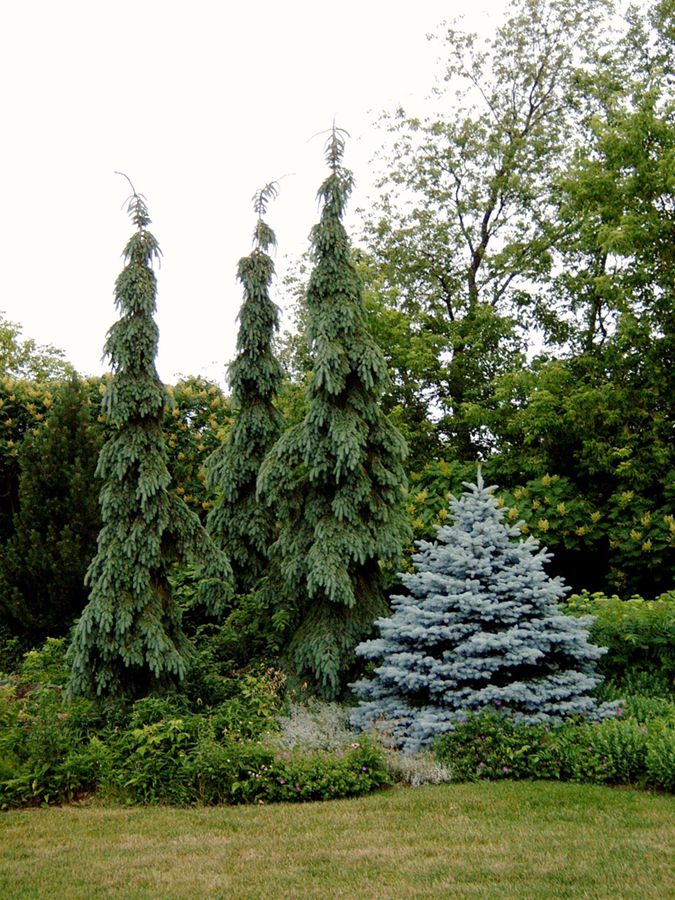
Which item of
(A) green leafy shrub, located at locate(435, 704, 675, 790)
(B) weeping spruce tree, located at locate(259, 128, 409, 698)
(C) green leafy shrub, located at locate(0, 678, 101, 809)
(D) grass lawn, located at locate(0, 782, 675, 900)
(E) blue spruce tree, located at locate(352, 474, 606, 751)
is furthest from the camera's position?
(B) weeping spruce tree, located at locate(259, 128, 409, 698)

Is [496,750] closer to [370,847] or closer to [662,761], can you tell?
[662,761]

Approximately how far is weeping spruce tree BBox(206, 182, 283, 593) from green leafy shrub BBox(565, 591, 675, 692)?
3.76 meters

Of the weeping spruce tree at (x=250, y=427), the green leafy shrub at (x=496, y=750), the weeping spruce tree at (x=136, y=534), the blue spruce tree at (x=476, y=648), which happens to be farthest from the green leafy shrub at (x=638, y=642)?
the weeping spruce tree at (x=250, y=427)

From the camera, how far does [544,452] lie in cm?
1127

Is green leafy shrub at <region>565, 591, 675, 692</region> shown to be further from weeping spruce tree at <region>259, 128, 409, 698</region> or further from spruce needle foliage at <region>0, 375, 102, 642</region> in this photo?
spruce needle foliage at <region>0, 375, 102, 642</region>

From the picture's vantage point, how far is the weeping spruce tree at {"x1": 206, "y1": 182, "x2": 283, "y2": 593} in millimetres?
9648

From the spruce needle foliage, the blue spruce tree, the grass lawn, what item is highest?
the spruce needle foliage

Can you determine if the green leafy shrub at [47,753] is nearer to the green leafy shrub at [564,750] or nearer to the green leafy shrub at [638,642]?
the green leafy shrub at [564,750]

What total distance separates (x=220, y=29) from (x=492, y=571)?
589cm

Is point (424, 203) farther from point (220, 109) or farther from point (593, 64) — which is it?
point (220, 109)

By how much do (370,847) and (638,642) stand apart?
11.7 feet

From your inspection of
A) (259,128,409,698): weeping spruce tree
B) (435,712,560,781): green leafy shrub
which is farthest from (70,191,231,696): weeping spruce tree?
(435,712,560,781): green leafy shrub

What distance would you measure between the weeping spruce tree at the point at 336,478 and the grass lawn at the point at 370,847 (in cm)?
208

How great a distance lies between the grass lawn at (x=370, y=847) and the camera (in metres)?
4.47
